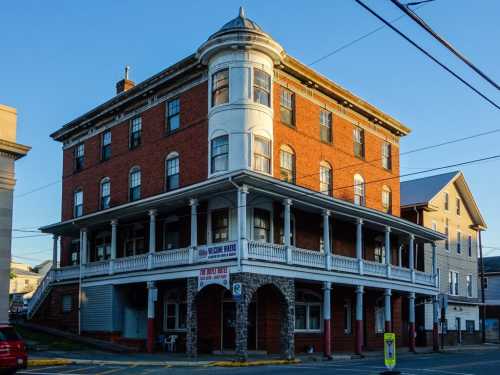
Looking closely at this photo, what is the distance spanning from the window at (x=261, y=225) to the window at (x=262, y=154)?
2024 mm

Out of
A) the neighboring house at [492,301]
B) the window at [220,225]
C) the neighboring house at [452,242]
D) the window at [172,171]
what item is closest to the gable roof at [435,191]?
the neighboring house at [452,242]

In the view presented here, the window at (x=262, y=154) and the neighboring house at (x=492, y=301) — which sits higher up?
the window at (x=262, y=154)

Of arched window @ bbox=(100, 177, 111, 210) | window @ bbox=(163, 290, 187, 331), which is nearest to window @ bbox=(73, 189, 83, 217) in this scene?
arched window @ bbox=(100, 177, 111, 210)

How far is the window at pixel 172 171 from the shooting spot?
35.0m

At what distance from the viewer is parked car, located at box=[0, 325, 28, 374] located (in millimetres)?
21219

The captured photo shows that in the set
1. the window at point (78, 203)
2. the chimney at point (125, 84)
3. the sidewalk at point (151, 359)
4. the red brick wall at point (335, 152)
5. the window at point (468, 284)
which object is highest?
the chimney at point (125, 84)

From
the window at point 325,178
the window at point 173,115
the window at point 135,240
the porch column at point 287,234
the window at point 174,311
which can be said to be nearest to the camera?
the porch column at point 287,234

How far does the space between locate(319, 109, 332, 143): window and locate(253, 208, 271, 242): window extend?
7110 mm

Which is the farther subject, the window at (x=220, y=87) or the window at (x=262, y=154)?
the window at (x=220, y=87)

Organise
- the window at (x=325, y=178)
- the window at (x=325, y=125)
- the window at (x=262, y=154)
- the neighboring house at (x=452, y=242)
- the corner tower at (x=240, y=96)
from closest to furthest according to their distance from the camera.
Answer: the corner tower at (x=240, y=96), the window at (x=262, y=154), the window at (x=325, y=178), the window at (x=325, y=125), the neighboring house at (x=452, y=242)

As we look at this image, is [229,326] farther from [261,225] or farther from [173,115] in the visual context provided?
[173,115]

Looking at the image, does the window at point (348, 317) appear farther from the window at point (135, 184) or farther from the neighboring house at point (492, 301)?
the neighboring house at point (492, 301)

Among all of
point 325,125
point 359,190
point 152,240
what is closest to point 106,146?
point 152,240

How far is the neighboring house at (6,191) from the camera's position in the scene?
26094mm
